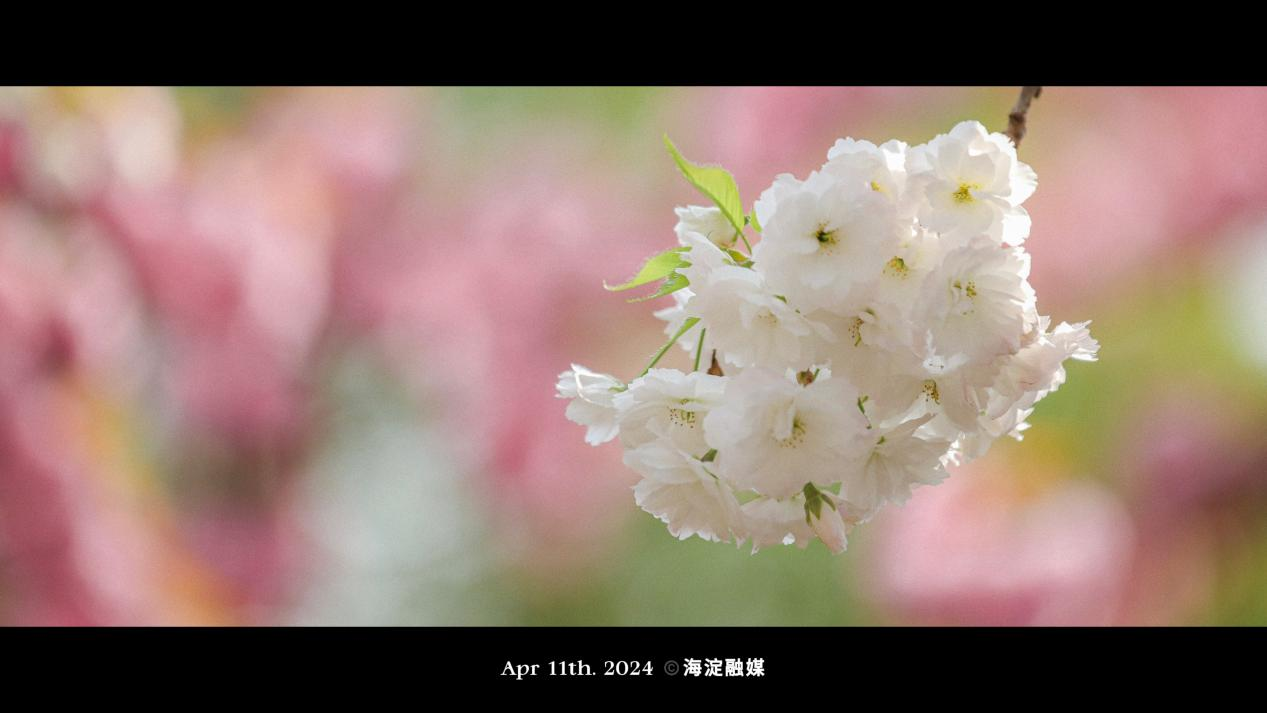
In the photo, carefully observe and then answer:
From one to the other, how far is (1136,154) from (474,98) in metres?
1.08

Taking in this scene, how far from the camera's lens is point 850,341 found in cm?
37

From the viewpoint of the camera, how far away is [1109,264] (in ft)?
4.94

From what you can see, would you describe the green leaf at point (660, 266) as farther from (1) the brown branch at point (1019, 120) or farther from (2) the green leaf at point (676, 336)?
(1) the brown branch at point (1019, 120)

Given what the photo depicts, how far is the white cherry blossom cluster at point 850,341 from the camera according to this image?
1.19 ft

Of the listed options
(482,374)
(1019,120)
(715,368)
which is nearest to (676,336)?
(715,368)

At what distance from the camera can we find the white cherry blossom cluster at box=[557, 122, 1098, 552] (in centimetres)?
36

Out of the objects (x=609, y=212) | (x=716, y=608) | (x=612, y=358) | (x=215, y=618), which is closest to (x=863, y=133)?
(x=609, y=212)

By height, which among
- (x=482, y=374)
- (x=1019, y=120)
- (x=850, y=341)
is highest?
(x=482, y=374)

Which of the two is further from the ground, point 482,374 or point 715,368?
point 482,374

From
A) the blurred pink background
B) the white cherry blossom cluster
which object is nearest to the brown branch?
the white cherry blossom cluster

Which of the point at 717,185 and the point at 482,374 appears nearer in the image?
the point at 717,185

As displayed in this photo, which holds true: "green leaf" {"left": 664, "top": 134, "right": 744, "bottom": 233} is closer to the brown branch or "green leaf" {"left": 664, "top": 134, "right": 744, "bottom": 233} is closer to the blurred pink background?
the brown branch

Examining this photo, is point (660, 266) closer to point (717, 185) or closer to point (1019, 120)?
point (717, 185)

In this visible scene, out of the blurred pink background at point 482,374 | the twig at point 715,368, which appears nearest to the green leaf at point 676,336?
the twig at point 715,368
